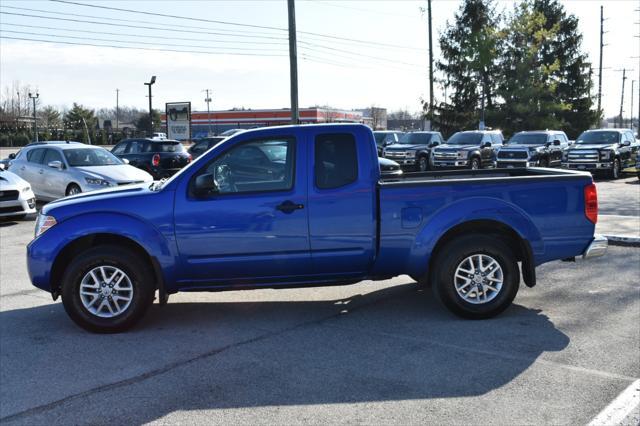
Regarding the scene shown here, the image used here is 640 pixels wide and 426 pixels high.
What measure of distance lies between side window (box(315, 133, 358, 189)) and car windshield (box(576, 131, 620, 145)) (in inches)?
878

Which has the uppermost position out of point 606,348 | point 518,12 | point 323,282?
point 518,12

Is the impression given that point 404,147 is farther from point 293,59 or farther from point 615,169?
point 615,169

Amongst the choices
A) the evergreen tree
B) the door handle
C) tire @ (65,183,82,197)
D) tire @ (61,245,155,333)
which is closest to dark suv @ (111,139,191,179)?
tire @ (65,183,82,197)

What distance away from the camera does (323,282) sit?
604 centimetres

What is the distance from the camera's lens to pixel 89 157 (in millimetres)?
15812

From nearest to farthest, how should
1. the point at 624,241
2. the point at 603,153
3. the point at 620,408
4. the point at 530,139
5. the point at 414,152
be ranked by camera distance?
the point at 620,408
the point at 624,241
the point at 603,153
the point at 530,139
the point at 414,152

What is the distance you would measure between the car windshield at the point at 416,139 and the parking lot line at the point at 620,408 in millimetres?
25396

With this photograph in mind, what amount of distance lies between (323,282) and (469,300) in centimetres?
140

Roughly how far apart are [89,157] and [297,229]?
11.5m

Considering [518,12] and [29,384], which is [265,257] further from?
[518,12]

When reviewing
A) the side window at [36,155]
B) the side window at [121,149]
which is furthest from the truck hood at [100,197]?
the side window at [121,149]

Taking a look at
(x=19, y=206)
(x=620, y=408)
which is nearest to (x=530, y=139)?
(x=19, y=206)

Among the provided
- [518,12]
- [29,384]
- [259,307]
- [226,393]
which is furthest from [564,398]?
[518,12]

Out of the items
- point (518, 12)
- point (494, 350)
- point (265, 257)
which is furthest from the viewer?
point (518, 12)
